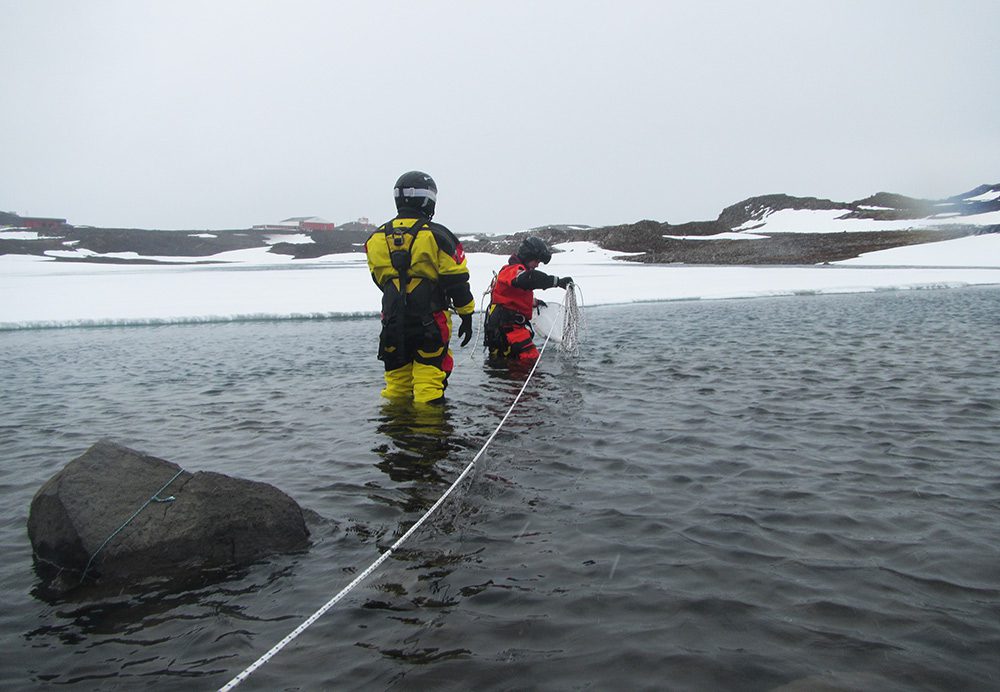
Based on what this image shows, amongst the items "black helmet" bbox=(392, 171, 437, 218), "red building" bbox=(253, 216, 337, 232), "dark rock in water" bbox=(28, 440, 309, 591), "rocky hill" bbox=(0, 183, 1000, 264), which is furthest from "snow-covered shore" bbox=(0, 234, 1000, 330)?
"red building" bbox=(253, 216, 337, 232)

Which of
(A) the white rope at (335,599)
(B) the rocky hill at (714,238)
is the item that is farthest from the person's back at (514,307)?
(B) the rocky hill at (714,238)

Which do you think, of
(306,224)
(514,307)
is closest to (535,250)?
(514,307)

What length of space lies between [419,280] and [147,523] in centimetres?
348

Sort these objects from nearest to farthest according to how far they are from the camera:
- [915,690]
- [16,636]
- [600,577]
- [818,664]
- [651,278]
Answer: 1. [915,690]
2. [818,664]
3. [16,636]
4. [600,577]
5. [651,278]

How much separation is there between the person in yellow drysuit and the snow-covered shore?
10290 mm

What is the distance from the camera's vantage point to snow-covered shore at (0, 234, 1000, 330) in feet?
54.9

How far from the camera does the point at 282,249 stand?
4562cm

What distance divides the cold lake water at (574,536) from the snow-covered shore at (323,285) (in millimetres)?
8644

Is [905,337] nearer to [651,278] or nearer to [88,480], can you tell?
[88,480]

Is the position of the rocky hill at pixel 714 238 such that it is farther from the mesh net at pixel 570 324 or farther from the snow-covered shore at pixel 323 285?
the mesh net at pixel 570 324

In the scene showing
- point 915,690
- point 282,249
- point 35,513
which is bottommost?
point 915,690

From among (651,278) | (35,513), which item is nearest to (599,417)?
(35,513)

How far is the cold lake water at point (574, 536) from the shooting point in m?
2.76

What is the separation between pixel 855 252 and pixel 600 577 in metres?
38.4
